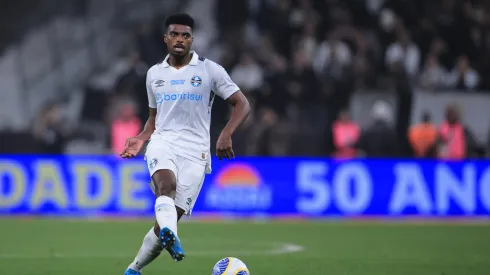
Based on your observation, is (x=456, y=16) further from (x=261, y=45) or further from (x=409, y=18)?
(x=261, y=45)

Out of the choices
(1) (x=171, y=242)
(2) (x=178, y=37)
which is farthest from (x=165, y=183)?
(2) (x=178, y=37)

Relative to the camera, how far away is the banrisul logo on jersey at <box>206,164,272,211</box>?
1809cm

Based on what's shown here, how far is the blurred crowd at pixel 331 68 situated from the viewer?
19.1 metres

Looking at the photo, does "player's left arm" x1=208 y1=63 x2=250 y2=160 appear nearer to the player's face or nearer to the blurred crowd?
the player's face

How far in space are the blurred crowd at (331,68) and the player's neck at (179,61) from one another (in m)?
10.6

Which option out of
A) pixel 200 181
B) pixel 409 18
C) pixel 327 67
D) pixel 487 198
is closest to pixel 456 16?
pixel 409 18

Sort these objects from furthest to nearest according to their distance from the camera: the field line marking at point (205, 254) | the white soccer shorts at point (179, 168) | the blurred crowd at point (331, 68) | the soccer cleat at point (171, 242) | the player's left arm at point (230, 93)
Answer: the blurred crowd at point (331, 68)
the field line marking at point (205, 254)
the player's left arm at point (230, 93)
the white soccer shorts at point (179, 168)
the soccer cleat at point (171, 242)

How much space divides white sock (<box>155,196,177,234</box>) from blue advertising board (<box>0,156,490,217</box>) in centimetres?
1035

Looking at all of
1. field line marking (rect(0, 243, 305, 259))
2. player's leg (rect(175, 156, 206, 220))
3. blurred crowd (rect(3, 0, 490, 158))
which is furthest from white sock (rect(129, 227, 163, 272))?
blurred crowd (rect(3, 0, 490, 158))

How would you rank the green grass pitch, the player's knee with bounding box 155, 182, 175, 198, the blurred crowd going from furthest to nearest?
the blurred crowd, the green grass pitch, the player's knee with bounding box 155, 182, 175, 198

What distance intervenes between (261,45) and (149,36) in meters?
2.33

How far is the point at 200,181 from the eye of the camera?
813cm

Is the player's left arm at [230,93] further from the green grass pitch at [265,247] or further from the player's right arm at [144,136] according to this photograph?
the green grass pitch at [265,247]

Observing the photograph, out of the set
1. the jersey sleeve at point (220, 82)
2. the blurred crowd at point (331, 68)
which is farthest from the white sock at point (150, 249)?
the blurred crowd at point (331, 68)
